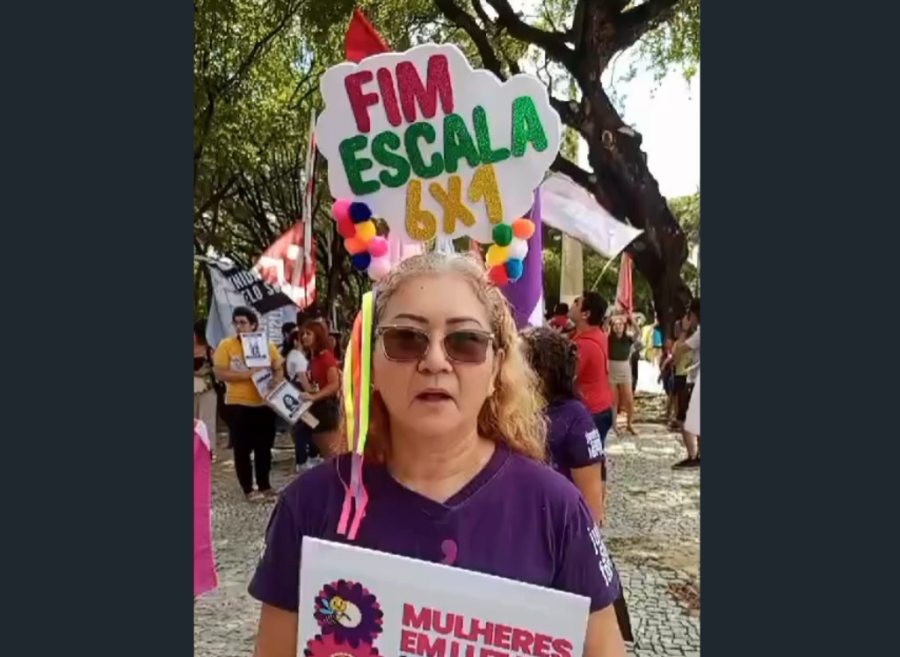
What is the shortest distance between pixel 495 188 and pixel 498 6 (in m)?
9.38

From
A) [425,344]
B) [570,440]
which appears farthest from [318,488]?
[570,440]

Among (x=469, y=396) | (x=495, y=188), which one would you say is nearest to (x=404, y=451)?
(x=469, y=396)

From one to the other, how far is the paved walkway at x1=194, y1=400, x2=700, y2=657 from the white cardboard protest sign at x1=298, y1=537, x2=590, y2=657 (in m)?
3.01

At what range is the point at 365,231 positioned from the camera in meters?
2.36

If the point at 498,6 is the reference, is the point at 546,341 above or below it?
below

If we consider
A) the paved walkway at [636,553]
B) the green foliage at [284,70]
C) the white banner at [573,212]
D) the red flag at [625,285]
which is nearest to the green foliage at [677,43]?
the green foliage at [284,70]

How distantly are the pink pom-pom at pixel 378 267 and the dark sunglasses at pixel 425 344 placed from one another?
57cm

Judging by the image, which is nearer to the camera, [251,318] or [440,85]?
[440,85]

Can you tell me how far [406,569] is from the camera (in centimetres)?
164

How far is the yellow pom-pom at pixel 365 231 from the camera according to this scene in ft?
7.68

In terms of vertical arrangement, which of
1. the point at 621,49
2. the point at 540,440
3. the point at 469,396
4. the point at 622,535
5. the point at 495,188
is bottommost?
the point at 622,535

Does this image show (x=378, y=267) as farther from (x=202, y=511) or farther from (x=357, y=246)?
(x=202, y=511)

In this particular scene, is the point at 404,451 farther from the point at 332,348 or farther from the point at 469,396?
the point at 332,348

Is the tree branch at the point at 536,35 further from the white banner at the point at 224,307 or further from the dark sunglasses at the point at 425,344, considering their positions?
the dark sunglasses at the point at 425,344
